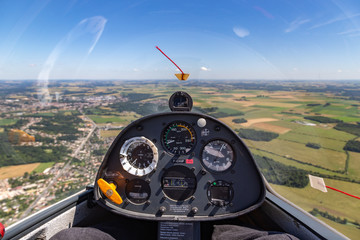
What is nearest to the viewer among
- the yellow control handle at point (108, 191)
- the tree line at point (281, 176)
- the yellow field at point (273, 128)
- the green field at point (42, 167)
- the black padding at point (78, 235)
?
the black padding at point (78, 235)

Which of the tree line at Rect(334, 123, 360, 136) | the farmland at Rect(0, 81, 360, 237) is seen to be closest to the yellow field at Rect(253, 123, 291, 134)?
the farmland at Rect(0, 81, 360, 237)

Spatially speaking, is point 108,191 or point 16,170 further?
point 16,170

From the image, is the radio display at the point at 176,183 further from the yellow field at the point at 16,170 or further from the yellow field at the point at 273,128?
the yellow field at the point at 16,170

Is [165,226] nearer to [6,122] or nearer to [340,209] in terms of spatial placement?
[340,209]

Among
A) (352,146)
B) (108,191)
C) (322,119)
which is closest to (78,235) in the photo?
(108,191)

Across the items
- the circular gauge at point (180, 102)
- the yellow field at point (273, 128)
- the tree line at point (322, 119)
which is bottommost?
the yellow field at point (273, 128)

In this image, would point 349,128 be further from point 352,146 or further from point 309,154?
point 309,154

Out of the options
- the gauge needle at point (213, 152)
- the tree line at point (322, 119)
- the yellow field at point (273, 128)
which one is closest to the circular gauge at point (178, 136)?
the gauge needle at point (213, 152)
